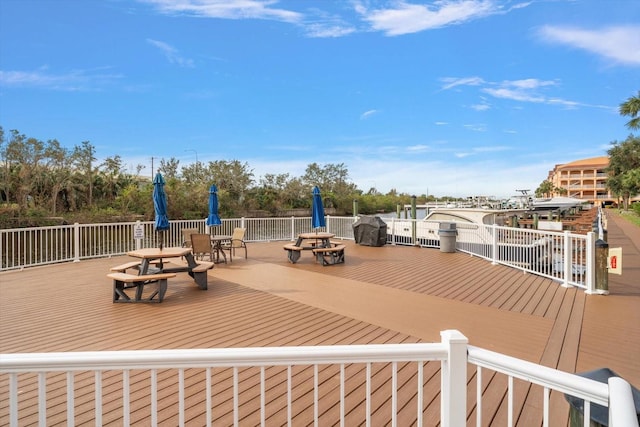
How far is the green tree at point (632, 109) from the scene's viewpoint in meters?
23.5

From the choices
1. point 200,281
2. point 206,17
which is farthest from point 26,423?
point 206,17

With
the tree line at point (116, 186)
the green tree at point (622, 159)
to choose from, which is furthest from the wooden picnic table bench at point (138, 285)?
the green tree at point (622, 159)

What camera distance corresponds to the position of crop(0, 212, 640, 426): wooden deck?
269 centimetres

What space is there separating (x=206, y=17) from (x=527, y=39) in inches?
426

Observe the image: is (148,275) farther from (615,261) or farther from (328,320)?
(615,261)

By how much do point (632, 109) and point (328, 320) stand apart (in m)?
29.3

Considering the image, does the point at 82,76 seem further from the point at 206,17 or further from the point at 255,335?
the point at 255,335

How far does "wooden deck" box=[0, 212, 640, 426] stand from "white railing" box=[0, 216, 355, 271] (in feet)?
3.47

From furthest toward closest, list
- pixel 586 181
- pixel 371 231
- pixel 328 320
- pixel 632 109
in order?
pixel 586 181 < pixel 632 109 < pixel 371 231 < pixel 328 320

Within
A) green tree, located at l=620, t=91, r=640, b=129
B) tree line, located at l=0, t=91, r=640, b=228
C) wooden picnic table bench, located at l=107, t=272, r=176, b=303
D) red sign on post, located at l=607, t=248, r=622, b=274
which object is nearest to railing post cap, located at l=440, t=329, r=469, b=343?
wooden picnic table bench, located at l=107, t=272, r=176, b=303

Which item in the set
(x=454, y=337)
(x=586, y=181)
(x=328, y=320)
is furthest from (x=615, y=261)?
(x=586, y=181)

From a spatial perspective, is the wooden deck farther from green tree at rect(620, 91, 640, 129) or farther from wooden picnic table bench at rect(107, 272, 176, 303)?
green tree at rect(620, 91, 640, 129)

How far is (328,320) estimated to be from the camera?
467cm

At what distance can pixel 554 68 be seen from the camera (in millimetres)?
16469
